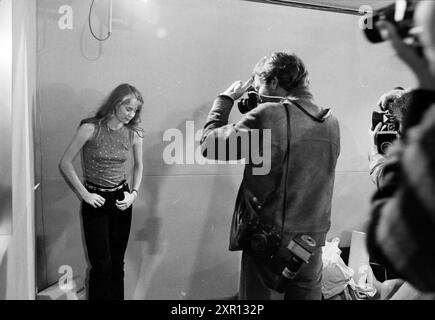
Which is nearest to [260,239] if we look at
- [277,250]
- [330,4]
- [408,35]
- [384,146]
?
[277,250]

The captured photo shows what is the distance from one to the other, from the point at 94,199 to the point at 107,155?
17 centimetres

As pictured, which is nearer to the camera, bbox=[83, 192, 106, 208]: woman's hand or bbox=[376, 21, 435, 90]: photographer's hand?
bbox=[376, 21, 435, 90]: photographer's hand

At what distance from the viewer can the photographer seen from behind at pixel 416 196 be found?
896 mm

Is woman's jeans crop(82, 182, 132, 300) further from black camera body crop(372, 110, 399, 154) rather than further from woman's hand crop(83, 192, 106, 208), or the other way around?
black camera body crop(372, 110, 399, 154)

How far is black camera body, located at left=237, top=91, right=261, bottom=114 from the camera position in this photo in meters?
1.56

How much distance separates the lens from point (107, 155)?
1620mm

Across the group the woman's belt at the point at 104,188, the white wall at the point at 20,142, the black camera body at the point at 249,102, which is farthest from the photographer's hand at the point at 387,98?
the white wall at the point at 20,142

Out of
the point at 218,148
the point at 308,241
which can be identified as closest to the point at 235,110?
the point at 218,148

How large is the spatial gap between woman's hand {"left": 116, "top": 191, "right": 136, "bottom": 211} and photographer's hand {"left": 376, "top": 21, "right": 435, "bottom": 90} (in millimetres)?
1017

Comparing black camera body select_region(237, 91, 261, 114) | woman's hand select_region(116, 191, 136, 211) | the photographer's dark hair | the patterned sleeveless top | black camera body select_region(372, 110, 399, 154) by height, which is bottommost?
woman's hand select_region(116, 191, 136, 211)

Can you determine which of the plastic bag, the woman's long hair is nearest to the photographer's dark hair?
the woman's long hair
